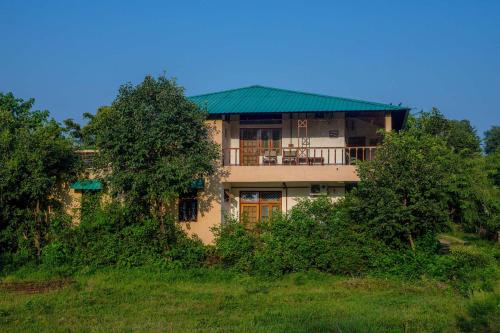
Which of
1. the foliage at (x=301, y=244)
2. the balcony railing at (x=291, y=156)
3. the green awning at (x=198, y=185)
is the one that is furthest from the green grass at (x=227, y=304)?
the balcony railing at (x=291, y=156)

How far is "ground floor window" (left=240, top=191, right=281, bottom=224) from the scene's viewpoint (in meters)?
20.7

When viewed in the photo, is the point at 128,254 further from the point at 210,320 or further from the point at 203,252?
the point at 210,320

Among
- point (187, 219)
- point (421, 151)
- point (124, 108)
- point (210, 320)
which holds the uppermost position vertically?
point (124, 108)

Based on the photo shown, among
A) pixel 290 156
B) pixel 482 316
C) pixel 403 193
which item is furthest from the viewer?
pixel 290 156

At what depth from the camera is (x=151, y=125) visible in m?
16.4

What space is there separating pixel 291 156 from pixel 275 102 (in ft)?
6.76

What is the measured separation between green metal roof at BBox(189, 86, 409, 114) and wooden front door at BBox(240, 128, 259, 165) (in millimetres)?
1270

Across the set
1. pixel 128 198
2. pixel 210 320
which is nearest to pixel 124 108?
pixel 128 198

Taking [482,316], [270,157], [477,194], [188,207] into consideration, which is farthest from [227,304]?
[477,194]

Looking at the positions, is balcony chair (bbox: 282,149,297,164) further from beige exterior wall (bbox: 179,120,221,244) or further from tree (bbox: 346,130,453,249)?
tree (bbox: 346,130,453,249)

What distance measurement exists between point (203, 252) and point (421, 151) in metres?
6.80

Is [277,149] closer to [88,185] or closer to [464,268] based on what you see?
[88,185]

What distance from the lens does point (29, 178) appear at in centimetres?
1678

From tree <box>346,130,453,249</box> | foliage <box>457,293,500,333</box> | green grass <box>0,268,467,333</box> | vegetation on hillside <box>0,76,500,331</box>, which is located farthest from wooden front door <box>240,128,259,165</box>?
foliage <box>457,293,500,333</box>
